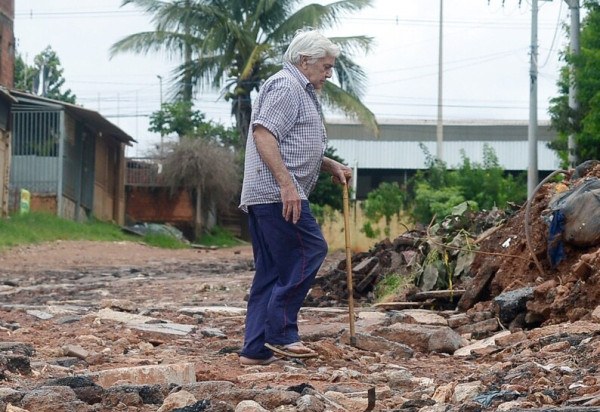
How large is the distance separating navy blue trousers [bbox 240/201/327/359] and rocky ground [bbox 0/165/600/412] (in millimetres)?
171

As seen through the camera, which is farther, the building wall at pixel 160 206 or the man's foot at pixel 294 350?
the building wall at pixel 160 206

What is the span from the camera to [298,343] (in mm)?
6480

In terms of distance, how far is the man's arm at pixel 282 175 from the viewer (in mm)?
6254

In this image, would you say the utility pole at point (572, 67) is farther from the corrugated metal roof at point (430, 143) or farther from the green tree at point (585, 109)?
the corrugated metal roof at point (430, 143)

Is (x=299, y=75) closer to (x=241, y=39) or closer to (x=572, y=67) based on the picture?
(x=572, y=67)

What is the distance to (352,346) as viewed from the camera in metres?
7.11

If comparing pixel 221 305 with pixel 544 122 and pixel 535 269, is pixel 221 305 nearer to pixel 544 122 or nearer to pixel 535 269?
pixel 535 269

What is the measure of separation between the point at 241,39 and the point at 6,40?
6383 millimetres

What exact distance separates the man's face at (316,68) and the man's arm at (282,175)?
1.46 ft

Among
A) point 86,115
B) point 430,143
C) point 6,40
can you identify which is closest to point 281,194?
point 86,115

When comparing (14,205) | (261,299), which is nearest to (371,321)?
(261,299)

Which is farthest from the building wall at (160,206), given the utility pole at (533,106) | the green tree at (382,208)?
the utility pole at (533,106)

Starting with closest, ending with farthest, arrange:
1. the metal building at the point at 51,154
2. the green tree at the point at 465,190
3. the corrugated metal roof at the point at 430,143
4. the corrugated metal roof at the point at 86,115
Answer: the green tree at the point at 465,190 → the corrugated metal roof at the point at 86,115 → the metal building at the point at 51,154 → the corrugated metal roof at the point at 430,143

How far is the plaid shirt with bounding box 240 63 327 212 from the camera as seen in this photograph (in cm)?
638
